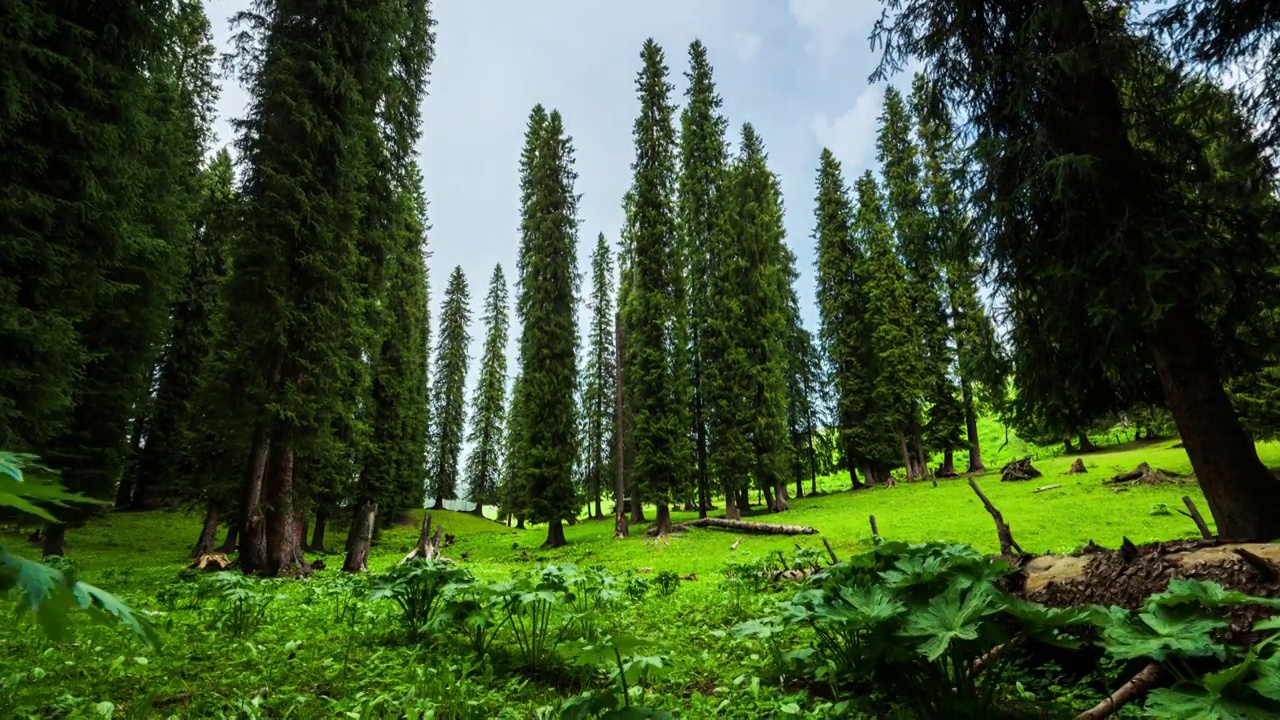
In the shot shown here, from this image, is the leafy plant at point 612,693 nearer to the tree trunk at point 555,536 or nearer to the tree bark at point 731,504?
the tree trunk at point 555,536

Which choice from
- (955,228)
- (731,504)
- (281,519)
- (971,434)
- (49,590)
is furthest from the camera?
(971,434)

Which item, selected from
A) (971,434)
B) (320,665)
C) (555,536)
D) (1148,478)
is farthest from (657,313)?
(320,665)

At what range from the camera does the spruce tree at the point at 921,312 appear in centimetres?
2648

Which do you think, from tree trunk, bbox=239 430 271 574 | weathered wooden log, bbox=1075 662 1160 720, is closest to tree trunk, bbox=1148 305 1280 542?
weathered wooden log, bbox=1075 662 1160 720

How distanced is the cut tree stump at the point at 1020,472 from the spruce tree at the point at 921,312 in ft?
15.4

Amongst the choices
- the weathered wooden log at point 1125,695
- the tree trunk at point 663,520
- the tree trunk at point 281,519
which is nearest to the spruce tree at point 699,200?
the tree trunk at point 663,520

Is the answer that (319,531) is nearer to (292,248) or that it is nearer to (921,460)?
(292,248)

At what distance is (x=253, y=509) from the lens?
10227mm

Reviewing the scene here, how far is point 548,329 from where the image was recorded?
72.8 ft

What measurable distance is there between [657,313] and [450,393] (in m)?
23.4

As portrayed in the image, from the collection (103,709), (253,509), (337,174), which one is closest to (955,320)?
(337,174)

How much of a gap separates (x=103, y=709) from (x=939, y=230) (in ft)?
28.6

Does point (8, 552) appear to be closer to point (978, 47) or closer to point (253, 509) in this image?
point (978, 47)

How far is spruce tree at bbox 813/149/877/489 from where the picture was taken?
2900 cm
